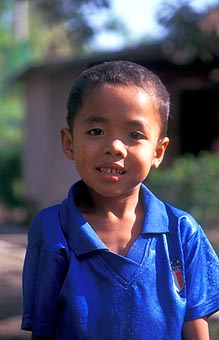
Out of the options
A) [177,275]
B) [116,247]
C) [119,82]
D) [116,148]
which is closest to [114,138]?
[116,148]

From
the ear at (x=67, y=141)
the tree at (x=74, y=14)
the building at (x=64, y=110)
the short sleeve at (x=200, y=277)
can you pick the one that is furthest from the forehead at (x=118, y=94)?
the building at (x=64, y=110)

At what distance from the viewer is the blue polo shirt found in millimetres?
1870

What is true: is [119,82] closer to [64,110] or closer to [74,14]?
[74,14]

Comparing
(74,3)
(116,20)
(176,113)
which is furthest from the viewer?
(116,20)

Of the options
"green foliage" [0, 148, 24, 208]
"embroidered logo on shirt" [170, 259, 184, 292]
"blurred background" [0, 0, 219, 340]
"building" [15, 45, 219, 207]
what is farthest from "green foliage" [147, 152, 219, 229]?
"green foliage" [0, 148, 24, 208]

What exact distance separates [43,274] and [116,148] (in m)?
0.36

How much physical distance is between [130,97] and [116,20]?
2109 cm

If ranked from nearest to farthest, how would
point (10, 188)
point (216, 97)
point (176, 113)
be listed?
1. point (176, 113)
2. point (216, 97)
3. point (10, 188)

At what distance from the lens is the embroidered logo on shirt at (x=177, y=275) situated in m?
1.93

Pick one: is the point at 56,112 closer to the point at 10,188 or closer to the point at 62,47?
the point at 10,188

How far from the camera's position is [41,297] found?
1917mm

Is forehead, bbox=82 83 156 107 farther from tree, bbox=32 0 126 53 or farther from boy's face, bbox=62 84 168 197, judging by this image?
tree, bbox=32 0 126 53

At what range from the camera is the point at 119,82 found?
1936 mm

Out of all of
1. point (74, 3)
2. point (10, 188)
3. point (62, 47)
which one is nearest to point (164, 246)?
point (74, 3)
